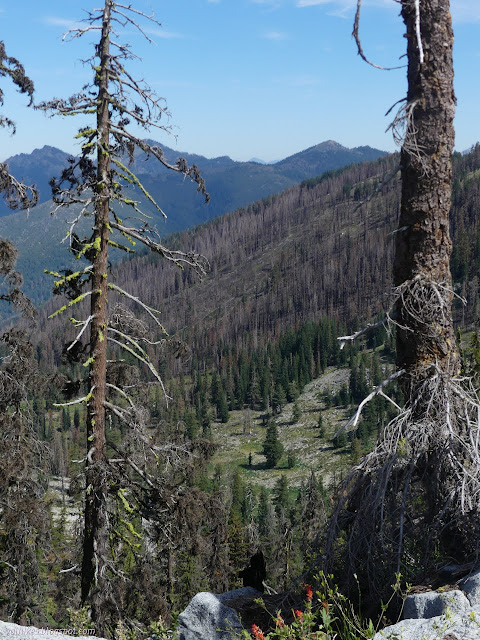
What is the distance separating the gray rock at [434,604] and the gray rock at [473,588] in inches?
2.9

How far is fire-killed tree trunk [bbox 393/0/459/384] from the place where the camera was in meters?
7.26

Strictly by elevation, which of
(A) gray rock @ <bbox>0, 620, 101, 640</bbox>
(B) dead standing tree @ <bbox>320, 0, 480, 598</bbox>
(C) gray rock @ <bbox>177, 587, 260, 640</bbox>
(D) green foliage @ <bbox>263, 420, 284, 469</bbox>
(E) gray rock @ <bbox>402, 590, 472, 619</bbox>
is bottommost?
(D) green foliage @ <bbox>263, 420, 284, 469</bbox>

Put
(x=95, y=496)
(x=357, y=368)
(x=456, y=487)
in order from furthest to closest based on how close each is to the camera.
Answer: (x=357, y=368)
(x=95, y=496)
(x=456, y=487)

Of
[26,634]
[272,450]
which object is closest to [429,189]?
[26,634]

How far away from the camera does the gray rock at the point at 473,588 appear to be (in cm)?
526

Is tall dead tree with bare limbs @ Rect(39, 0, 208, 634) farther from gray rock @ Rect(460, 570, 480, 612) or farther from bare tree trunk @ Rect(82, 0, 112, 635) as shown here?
gray rock @ Rect(460, 570, 480, 612)

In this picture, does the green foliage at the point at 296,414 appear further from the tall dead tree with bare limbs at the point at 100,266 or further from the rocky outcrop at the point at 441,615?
the rocky outcrop at the point at 441,615

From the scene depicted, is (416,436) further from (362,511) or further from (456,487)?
(362,511)

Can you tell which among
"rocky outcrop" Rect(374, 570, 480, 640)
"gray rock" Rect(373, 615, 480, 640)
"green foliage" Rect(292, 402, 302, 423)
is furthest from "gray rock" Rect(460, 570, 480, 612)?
"green foliage" Rect(292, 402, 302, 423)

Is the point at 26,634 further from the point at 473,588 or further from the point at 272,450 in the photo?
the point at 272,450

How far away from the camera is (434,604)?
5.42 metres

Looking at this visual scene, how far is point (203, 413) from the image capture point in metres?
155

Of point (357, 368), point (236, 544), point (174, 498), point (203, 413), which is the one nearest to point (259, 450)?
point (203, 413)

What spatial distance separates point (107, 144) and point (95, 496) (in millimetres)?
6556
